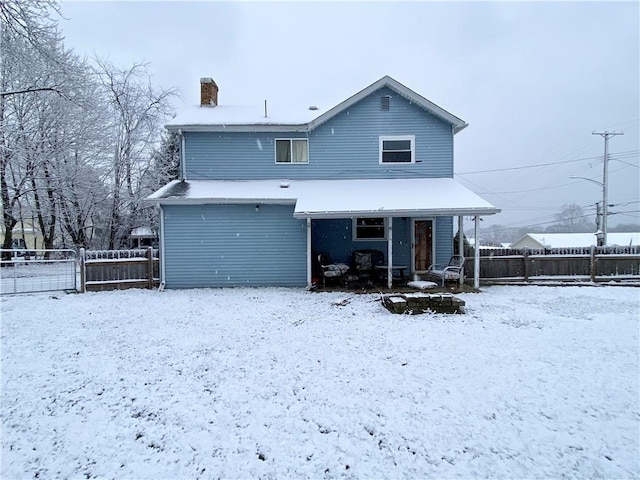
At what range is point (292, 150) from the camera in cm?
1312

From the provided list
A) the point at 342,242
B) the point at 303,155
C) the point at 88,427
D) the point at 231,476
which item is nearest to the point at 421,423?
the point at 231,476

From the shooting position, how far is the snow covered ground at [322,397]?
9.73ft

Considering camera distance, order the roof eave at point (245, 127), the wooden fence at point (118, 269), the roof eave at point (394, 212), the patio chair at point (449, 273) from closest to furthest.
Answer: the roof eave at point (394, 212) → the patio chair at point (449, 273) → the wooden fence at point (118, 269) → the roof eave at point (245, 127)

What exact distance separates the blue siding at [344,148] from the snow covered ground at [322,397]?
697 centimetres

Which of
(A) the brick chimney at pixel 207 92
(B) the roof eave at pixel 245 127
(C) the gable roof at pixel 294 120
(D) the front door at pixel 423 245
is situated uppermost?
(A) the brick chimney at pixel 207 92

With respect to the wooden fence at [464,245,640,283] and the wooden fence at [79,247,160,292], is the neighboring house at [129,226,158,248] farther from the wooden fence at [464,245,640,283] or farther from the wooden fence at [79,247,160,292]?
the wooden fence at [464,245,640,283]

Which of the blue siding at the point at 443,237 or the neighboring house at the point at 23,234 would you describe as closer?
the blue siding at the point at 443,237

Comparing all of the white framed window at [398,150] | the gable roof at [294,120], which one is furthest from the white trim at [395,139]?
the gable roof at [294,120]

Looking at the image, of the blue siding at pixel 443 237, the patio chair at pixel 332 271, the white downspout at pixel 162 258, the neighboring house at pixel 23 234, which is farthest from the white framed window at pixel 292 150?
the neighboring house at pixel 23 234

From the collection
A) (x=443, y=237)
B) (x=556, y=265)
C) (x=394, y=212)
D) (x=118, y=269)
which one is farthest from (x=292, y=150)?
(x=556, y=265)

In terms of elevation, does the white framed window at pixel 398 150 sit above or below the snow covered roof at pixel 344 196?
above

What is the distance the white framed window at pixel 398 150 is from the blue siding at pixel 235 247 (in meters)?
4.22

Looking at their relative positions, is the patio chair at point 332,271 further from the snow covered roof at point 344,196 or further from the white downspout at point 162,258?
the white downspout at point 162,258

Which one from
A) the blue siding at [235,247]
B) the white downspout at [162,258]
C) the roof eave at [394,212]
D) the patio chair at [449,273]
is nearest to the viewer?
the roof eave at [394,212]
